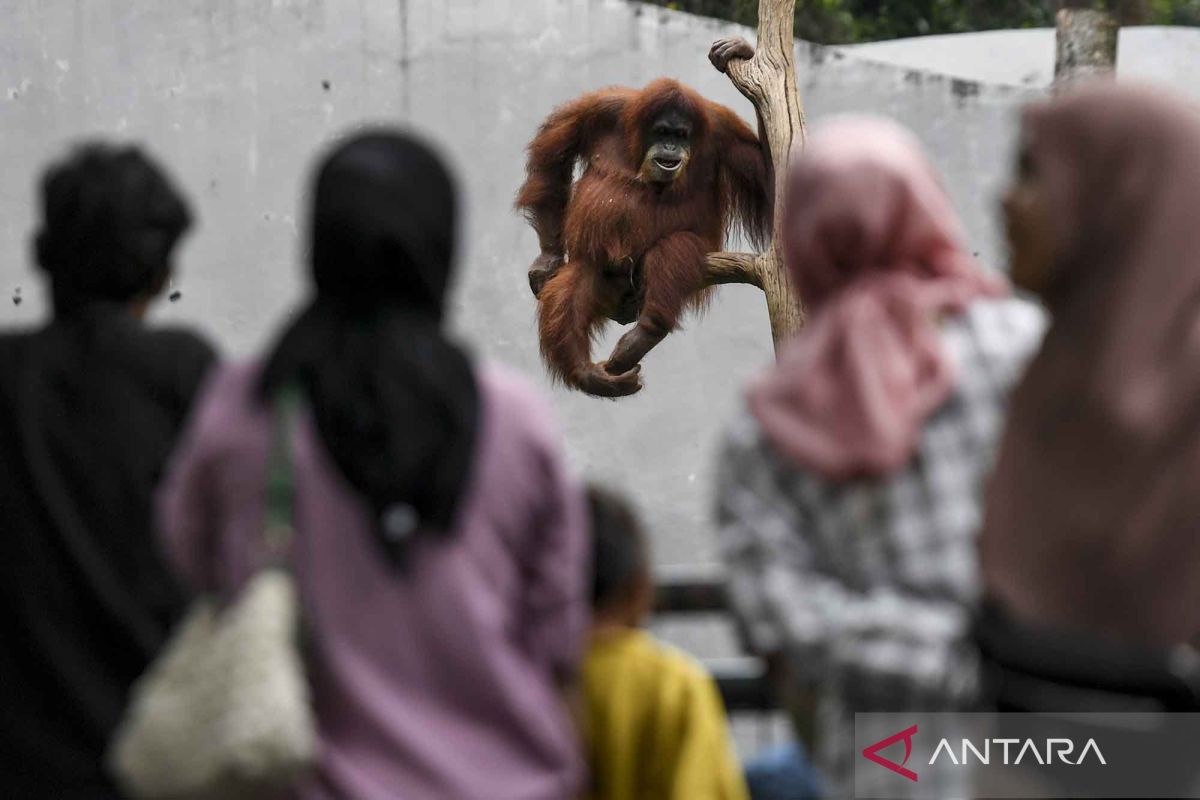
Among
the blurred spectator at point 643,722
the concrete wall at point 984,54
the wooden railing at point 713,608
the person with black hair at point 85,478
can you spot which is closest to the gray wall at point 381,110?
the concrete wall at point 984,54

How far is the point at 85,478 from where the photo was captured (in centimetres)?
178

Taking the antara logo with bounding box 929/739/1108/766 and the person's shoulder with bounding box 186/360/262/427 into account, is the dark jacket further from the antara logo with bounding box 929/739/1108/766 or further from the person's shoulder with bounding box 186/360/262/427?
the antara logo with bounding box 929/739/1108/766

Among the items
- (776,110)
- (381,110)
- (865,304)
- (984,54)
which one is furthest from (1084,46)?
(984,54)

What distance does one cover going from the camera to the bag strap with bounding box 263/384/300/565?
1.51 meters

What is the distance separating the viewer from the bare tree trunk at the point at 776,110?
181 inches

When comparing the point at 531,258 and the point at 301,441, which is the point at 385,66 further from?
the point at 301,441

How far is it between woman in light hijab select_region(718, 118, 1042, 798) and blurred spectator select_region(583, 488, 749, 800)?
17 centimetres

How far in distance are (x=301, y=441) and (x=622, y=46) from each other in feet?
16.9

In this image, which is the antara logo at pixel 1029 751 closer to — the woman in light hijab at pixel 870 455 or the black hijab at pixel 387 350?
the woman in light hijab at pixel 870 455

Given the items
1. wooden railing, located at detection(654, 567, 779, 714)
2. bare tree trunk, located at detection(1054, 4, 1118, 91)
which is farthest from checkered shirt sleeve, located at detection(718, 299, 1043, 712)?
bare tree trunk, located at detection(1054, 4, 1118, 91)

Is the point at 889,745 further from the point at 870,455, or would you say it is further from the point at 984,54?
the point at 984,54

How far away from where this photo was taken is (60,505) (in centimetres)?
176

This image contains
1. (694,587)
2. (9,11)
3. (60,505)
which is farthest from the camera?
(9,11)

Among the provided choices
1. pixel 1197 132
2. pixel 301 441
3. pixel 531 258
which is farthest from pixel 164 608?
pixel 531 258
